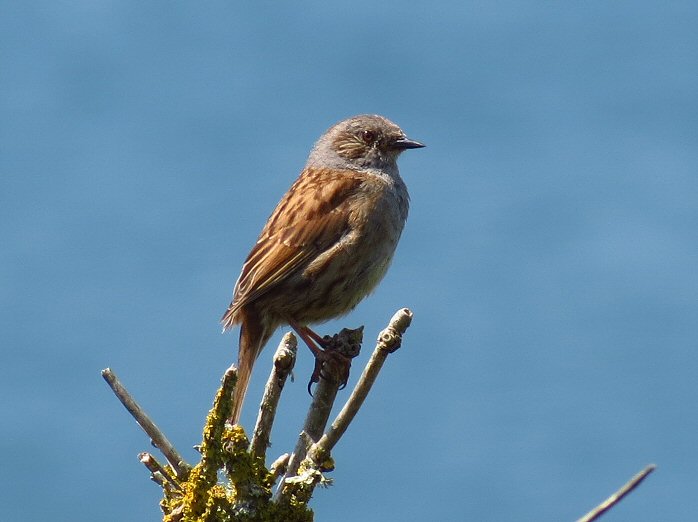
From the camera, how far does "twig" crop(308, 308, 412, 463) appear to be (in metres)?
3.16

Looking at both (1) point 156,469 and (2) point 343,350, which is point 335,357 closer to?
(2) point 343,350

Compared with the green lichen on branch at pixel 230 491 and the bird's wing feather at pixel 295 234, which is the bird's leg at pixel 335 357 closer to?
the green lichen on branch at pixel 230 491

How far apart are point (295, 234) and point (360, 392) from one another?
140 inches

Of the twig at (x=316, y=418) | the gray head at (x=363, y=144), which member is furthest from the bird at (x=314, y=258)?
the twig at (x=316, y=418)

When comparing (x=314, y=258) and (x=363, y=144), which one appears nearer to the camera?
(x=314, y=258)

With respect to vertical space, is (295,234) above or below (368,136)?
below

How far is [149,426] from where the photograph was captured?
313cm

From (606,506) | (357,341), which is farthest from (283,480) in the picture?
(357,341)

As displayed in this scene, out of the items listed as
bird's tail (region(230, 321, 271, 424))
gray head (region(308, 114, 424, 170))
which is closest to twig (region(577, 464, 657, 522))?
bird's tail (region(230, 321, 271, 424))

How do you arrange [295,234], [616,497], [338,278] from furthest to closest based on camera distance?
1. [295,234]
2. [338,278]
3. [616,497]

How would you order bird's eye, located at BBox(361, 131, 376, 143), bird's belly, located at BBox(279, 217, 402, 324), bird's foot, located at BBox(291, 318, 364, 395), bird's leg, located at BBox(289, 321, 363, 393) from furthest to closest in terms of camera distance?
bird's eye, located at BBox(361, 131, 376, 143)
bird's belly, located at BBox(279, 217, 402, 324)
bird's foot, located at BBox(291, 318, 364, 395)
bird's leg, located at BBox(289, 321, 363, 393)

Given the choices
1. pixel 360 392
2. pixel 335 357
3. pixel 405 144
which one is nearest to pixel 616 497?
Answer: pixel 360 392

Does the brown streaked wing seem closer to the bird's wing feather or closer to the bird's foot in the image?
the bird's wing feather

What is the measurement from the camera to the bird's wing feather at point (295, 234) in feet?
21.1
